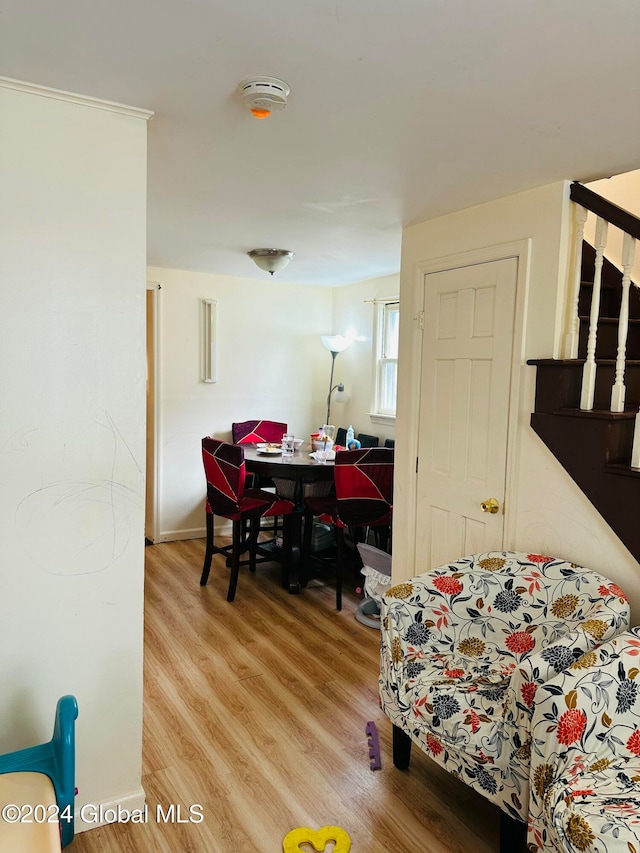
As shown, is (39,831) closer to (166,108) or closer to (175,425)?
(166,108)

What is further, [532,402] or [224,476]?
[224,476]

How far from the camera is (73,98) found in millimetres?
1729

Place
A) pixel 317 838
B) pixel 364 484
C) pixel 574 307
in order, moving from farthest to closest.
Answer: pixel 364 484
pixel 574 307
pixel 317 838

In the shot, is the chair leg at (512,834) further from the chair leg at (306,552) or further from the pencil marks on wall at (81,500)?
the chair leg at (306,552)

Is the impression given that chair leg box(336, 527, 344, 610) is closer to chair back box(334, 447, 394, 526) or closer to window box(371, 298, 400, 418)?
chair back box(334, 447, 394, 526)

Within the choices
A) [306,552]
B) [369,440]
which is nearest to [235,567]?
[306,552]

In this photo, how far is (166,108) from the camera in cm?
178

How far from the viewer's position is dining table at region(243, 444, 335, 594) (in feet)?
13.1

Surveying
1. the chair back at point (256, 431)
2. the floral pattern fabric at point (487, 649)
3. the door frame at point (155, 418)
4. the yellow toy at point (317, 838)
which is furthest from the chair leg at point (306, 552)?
the yellow toy at point (317, 838)

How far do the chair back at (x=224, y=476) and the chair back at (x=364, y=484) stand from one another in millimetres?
625

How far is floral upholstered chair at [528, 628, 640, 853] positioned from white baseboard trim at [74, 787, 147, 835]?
126 cm

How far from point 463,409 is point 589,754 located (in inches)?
61.8

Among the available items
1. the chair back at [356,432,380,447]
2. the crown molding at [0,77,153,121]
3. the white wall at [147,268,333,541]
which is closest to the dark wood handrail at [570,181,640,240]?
the crown molding at [0,77,153,121]

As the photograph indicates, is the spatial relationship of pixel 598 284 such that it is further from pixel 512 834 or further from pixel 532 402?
pixel 512 834
